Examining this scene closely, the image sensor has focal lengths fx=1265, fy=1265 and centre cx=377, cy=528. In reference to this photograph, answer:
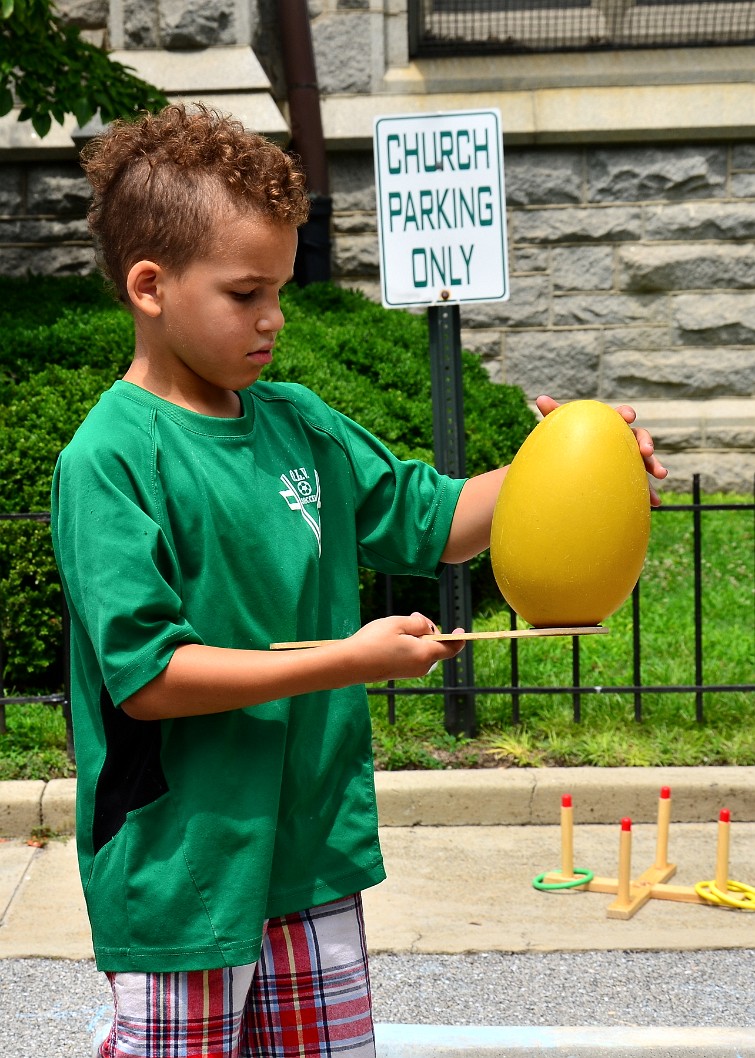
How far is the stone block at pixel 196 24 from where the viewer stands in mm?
8070

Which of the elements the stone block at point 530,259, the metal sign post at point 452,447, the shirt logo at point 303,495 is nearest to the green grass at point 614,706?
the metal sign post at point 452,447

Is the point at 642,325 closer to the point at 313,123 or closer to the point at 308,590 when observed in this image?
the point at 313,123

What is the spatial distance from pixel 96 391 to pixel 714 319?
197 inches

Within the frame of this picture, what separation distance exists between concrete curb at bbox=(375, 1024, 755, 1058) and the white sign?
9.45ft

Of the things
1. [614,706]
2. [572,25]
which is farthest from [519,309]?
[614,706]

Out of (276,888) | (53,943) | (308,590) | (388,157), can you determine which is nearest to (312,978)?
(276,888)

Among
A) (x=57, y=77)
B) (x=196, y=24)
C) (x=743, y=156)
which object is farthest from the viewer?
(x=743, y=156)

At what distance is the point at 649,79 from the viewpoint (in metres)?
8.77

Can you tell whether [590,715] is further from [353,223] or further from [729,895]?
[353,223]

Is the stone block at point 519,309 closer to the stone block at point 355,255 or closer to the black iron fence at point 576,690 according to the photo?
the stone block at point 355,255

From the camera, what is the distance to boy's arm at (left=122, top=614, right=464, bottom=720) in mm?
1665

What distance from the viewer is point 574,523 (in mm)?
1893

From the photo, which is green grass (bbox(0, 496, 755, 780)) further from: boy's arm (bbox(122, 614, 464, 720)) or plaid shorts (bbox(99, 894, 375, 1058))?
boy's arm (bbox(122, 614, 464, 720))

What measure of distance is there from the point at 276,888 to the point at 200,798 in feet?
0.67
